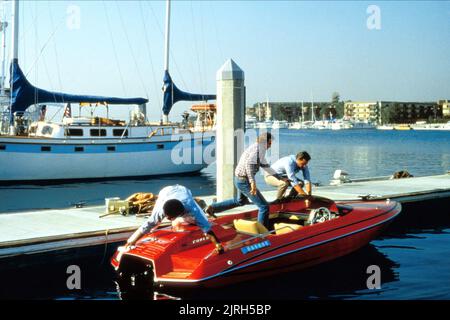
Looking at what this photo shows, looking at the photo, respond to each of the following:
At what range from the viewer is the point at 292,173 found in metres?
11.8

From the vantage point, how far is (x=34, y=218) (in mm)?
12461

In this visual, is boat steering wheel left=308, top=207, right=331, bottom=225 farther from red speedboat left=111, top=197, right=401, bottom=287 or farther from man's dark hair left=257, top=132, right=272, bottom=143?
man's dark hair left=257, top=132, right=272, bottom=143

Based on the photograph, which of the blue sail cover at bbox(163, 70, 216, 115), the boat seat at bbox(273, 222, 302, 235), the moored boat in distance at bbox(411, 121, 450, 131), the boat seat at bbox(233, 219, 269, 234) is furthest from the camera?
the moored boat in distance at bbox(411, 121, 450, 131)

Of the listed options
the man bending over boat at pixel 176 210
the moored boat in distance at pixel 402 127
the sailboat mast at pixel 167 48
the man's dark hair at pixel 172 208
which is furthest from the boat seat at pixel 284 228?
the moored boat in distance at pixel 402 127

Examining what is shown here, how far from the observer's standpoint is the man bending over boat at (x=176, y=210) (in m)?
8.30

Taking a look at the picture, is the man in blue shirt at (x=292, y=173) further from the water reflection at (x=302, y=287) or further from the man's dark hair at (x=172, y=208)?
the man's dark hair at (x=172, y=208)

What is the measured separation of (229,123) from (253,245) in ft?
15.7

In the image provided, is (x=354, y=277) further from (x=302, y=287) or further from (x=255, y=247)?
(x=255, y=247)

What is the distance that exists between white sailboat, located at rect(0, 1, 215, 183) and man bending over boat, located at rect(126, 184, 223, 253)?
69.9 feet

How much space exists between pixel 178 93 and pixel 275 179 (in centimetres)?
2346

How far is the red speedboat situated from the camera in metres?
8.73

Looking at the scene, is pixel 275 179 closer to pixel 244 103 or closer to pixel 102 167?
pixel 244 103

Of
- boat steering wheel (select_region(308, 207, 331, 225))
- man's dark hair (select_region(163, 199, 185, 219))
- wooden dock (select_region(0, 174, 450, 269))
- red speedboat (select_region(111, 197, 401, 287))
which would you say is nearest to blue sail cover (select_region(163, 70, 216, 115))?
wooden dock (select_region(0, 174, 450, 269))

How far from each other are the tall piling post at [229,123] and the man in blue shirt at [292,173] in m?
1.28
